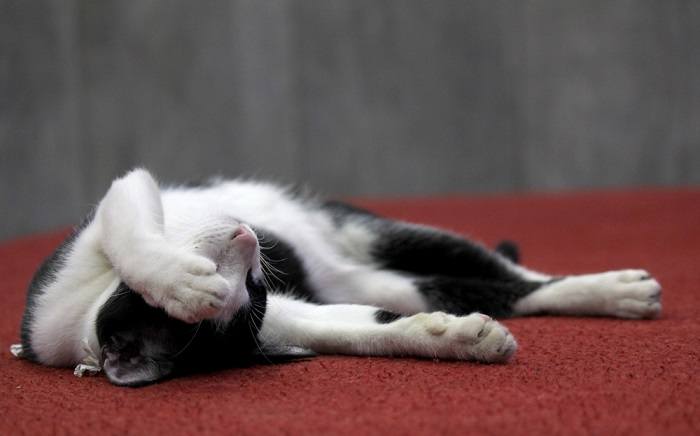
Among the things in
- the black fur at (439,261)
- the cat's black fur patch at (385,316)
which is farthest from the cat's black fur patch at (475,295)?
the cat's black fur patch at (385,316)

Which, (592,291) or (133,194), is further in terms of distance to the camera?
(592,291)

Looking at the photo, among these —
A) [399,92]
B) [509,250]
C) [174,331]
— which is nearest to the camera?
[174,331]

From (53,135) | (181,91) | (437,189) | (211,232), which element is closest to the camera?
(211,232)

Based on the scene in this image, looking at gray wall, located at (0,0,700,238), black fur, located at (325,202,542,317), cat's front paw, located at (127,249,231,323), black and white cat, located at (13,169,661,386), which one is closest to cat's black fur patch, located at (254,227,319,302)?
black and white cat, located at (13,169,661,386)

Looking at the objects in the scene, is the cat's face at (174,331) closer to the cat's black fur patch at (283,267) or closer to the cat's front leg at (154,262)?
the cat's front leg at (154,262)

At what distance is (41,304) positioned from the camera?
1589mm

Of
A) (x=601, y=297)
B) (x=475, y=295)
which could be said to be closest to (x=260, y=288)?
(x=475, y=295)

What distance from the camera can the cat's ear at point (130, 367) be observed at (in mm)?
1363

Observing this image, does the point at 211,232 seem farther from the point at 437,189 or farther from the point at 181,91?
the point at 437,189

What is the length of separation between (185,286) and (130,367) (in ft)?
0.65

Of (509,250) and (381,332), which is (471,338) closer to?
(381,332)

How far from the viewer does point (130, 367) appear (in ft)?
4.49

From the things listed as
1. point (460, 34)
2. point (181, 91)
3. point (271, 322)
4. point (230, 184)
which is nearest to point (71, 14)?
point (181, 91)

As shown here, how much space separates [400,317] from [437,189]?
4561mm
